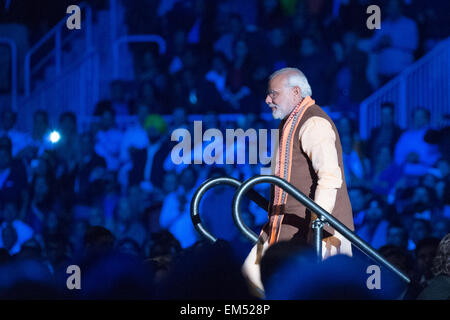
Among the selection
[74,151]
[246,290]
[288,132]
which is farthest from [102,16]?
[246,290]

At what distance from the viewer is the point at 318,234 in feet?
15.1

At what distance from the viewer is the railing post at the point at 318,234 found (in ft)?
15.0

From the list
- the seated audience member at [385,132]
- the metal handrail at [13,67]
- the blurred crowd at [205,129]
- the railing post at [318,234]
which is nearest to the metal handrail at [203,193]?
the railing post at [318,234]

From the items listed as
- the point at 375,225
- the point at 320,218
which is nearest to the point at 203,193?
the point at 320,218

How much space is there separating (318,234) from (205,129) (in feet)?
19.3

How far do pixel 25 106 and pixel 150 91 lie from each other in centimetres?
210

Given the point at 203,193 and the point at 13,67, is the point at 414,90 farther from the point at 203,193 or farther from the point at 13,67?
the point at 203,193

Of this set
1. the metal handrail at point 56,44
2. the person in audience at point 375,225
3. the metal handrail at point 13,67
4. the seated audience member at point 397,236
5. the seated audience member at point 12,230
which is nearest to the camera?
the seated audience member at point 397,236

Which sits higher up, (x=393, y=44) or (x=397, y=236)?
(x=393, y=44)

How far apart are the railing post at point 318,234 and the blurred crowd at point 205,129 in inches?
130

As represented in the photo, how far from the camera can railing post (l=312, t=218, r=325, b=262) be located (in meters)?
4.58

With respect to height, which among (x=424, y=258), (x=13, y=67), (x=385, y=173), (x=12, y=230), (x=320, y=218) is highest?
(x=13, y=67)

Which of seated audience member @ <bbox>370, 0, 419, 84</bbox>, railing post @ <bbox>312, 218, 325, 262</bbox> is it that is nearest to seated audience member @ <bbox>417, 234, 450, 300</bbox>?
railing post @ <bbox>312, 218, 325, 262</bbox>

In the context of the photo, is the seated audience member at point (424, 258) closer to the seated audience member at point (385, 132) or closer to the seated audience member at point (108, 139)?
the seated audience member at point (385, 132)
